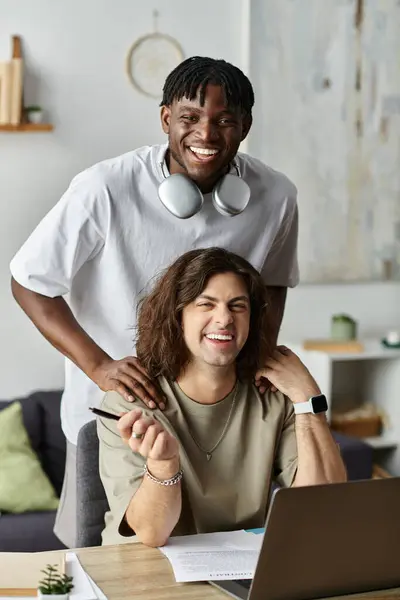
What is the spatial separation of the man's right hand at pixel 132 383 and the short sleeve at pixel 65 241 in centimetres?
29

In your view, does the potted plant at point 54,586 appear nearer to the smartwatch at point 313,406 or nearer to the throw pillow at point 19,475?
the smartwatch at point 313,406

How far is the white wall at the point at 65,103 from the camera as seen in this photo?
11.8 feet

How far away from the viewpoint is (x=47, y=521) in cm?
323

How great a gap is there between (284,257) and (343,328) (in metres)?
1.63

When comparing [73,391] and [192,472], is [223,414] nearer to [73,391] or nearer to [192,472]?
[192,472]

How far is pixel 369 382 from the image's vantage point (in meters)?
4.18

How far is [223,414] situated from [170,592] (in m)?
0.50

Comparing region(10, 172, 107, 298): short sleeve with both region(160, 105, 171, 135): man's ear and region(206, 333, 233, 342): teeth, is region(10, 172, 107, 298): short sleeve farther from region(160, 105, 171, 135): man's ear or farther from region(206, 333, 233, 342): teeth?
region(206, 333, 233, 342): teeth

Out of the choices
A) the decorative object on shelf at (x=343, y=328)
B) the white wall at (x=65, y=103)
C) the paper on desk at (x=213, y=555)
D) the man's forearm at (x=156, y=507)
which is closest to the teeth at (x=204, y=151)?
the man's forearm at (x=156, y=507)

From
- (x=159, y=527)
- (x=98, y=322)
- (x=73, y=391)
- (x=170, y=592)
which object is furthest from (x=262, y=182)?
(x=170, y=592)

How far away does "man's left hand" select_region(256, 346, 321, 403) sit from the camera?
1.96 meters

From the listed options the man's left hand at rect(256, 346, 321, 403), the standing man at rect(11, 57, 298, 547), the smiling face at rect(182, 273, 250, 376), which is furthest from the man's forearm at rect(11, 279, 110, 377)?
the man's left hand at rect(256, 346, 321, 403)

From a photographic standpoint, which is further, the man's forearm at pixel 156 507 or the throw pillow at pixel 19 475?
the throw pillow at pixel 19 475

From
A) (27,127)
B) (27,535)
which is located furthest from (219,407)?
(27,127)
